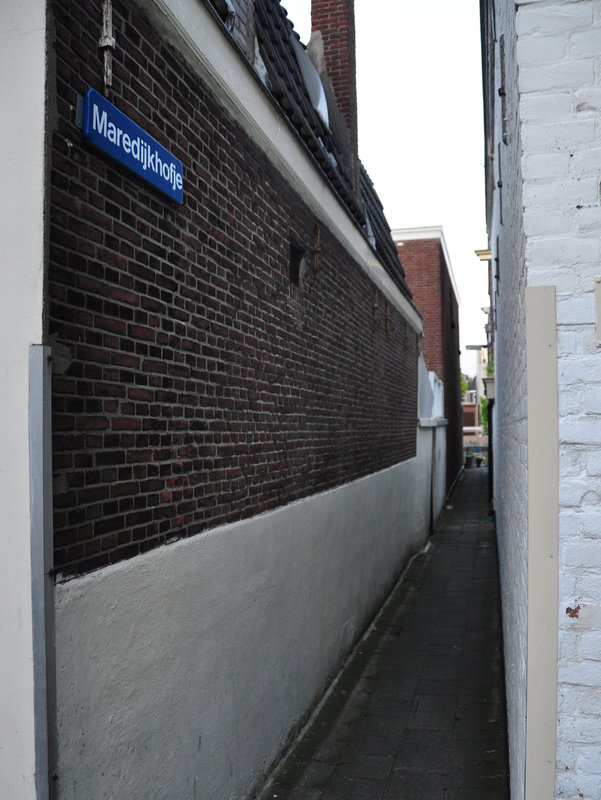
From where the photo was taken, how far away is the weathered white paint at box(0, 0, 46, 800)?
2277mm

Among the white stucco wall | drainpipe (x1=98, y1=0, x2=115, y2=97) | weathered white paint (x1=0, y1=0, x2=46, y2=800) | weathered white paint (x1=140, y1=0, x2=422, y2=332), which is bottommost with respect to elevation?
the white stucco wall

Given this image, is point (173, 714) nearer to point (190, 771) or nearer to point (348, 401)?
point (190, 771)

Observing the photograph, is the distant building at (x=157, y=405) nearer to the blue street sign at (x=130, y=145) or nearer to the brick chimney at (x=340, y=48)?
the blue street sign at (x=130, y=145)

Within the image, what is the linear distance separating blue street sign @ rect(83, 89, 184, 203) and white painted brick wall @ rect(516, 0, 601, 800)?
1.49 meters

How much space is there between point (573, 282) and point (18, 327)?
1987 millimetres

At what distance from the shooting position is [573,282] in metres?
2.75

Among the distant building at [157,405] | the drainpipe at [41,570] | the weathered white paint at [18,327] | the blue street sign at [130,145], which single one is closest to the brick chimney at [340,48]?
the distant building at [157,405]

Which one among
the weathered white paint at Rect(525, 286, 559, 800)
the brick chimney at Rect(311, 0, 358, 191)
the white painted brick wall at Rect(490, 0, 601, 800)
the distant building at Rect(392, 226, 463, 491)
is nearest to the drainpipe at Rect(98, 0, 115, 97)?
the white painted brick wall at Rect(490, 0, 601, 800)

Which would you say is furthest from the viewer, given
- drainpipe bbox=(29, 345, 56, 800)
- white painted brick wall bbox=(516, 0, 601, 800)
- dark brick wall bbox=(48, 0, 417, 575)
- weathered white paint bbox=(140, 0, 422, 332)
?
weathered white paint bbox=(140, 0, 422, 332)

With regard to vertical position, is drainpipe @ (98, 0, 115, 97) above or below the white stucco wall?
above

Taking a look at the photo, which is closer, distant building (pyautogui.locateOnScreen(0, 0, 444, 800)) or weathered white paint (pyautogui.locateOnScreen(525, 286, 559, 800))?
distant building (pyautogui.locateOnScreen(0, 0, 444, 800))

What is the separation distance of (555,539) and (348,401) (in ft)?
15.2

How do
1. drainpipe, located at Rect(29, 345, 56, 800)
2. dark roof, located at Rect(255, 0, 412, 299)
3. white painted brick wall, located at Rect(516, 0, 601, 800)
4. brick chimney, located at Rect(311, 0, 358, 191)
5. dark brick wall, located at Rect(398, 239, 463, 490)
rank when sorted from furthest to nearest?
dark brick wall, located at Rect(398, 239, 463, 490)
brick chimney, located at Rect(311, 0, 358, 191)
dark roof, located at Rect(255, 0, 412, 299)
white painted brick wall, located at Rect(516, 0, 601, 800)
drainpipe, located at Rect(29, 345, 56, 800)

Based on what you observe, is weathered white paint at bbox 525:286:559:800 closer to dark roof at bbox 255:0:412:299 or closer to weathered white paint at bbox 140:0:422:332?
weathered white paint at bbox 140:0:422:332
